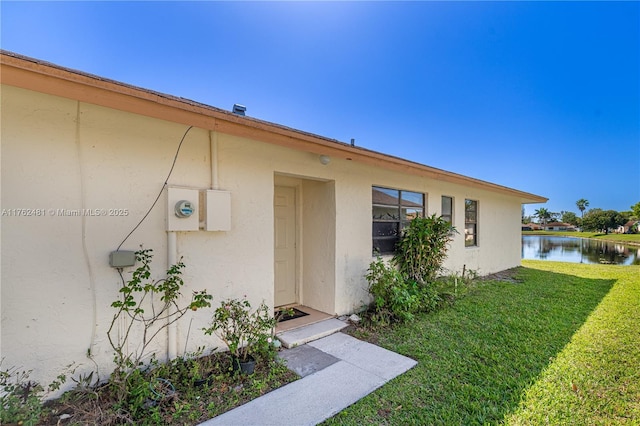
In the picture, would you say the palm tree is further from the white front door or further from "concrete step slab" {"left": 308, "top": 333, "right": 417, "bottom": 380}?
"concrete step slab" {"left": 308, "top": 333, "right": 417, "bottom": 380}

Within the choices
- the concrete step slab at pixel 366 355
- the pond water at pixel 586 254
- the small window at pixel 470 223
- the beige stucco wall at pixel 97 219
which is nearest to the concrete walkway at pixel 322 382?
the concrete step slab at pixel 366 355

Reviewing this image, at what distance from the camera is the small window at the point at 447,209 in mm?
7652

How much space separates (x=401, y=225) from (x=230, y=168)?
3.99 meters

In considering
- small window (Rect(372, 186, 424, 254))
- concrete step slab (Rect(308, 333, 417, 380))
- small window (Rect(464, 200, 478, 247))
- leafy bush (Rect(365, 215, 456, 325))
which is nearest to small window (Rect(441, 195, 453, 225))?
small window (Rect(464, 200, 478, 247))

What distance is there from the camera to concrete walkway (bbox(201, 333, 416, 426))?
2.39 metres

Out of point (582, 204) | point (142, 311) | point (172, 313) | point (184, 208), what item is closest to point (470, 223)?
point (184, 208)

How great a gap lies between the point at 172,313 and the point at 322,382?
5.97ft

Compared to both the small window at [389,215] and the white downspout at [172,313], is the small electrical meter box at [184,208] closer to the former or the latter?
the white downspout at [172,313]

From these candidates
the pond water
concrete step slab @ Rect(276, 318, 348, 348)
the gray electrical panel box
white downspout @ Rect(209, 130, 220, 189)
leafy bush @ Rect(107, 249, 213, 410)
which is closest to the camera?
leafy bush @ Rect(107, 249, 213, 410)

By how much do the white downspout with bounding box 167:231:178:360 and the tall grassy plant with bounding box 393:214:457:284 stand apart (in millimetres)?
4105

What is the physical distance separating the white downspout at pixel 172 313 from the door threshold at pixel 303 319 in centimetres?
143

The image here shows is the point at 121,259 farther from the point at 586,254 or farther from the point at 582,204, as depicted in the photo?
the point at 582,204

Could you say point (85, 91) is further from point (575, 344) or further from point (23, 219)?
point (575, 344)

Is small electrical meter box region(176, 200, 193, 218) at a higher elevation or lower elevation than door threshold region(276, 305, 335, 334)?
higher
